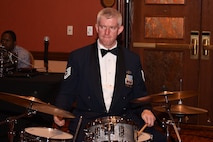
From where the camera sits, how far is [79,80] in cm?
341

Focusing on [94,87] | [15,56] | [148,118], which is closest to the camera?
[148,118]

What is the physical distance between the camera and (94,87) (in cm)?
333

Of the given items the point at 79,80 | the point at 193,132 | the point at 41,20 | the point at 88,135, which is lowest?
the point at 193,132

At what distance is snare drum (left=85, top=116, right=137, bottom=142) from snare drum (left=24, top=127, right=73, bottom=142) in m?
0.21

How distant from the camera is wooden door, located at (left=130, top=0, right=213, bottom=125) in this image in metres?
5.69

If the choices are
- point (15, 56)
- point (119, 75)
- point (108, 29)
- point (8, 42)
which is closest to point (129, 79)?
point (119, 75)

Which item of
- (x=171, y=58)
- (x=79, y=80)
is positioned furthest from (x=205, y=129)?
(x=79, y=80)

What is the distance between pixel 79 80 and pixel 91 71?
12 centimetres

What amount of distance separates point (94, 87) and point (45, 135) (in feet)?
1.60

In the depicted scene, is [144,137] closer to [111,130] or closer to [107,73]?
[111,130]

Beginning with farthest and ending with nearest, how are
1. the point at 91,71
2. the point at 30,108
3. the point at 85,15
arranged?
the point at 85,15
the point at 91,71
the point at 30,108

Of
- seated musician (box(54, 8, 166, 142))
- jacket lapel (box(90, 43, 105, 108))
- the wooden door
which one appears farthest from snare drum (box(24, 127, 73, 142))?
the wooden door

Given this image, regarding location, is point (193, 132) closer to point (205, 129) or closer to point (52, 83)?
point (205, 129)

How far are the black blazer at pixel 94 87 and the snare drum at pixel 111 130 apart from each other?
1.30 feet
